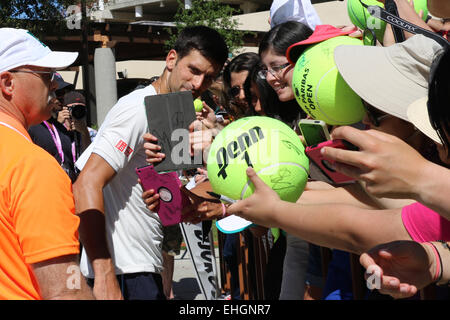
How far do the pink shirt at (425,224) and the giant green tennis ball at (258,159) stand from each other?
51 cm

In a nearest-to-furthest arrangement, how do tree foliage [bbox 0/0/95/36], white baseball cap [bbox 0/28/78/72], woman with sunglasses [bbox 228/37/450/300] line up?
woman with sunglasses [bbox 228/37/450/300]
white baseball cap [bbox 0/28/78/72]
tree foliage [bbox 0/0/95/36]

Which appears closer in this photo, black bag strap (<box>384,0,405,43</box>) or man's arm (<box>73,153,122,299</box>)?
black bag strap (<box>384,0,405,43</box>)

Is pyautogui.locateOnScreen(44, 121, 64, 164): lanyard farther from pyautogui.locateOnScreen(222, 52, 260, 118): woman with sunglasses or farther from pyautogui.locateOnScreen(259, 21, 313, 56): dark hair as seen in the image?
pyautogui.locateOnScreen(259, 21, 313, 56): dark hair

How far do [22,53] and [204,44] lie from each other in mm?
1514

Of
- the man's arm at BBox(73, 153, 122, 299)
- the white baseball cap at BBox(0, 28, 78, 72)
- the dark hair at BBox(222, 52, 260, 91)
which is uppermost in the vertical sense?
the white baseball cap at BBox(0, 28, 78, 72)

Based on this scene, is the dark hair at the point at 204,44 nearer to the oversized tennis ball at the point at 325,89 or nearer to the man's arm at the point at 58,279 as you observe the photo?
the oversized tennis ball at the point at 325,89

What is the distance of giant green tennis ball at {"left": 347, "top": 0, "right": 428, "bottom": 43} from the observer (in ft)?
9.58

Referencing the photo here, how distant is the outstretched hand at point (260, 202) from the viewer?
2.32 metres

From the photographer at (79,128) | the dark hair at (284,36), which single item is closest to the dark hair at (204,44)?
the dark hair at (284,36)

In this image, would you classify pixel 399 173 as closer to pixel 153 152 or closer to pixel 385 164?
Result: pixel 385 164

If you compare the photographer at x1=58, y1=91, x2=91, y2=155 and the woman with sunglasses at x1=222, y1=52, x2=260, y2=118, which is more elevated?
the woman with sunglasses at x1=222, y1=52, x2=260, y2=118

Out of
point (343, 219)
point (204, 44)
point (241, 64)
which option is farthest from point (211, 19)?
point (343, 219)

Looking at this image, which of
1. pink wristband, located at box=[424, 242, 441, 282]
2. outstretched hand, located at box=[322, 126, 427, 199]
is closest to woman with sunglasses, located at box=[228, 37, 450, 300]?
pink wristband, located at box=[424, 242, 441, 282]

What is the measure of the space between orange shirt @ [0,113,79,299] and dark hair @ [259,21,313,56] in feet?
5.99
